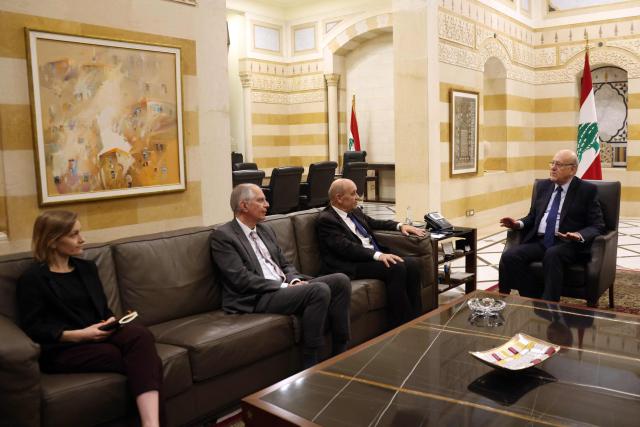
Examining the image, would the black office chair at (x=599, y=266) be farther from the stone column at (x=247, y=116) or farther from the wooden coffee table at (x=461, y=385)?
the stone column at (x=247, y=116)

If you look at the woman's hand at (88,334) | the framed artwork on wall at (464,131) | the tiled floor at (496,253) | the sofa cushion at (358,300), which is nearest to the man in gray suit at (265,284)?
the sofa cushion at (358,300)

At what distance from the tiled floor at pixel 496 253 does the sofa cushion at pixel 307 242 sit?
146cm

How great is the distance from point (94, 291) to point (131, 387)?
522 millimetres

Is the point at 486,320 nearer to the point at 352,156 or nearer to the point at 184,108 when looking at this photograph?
the point at 184,108

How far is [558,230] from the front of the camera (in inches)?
171

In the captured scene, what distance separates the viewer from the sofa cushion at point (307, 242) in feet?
13.0

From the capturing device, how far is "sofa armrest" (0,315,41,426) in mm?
2086

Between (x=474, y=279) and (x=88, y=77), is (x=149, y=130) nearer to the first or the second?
(x=88, y=77)

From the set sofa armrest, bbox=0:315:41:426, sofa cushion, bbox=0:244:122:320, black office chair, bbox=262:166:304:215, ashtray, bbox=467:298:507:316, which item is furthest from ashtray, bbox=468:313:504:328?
black office chair, bbox=262:166:304:215

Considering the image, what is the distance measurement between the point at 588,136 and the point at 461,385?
6.21m

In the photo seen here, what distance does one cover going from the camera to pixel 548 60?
384 inches

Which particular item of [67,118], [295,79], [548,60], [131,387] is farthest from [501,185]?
[131,387]

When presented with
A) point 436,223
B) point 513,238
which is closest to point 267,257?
point 436,223

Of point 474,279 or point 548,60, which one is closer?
point 474,279
